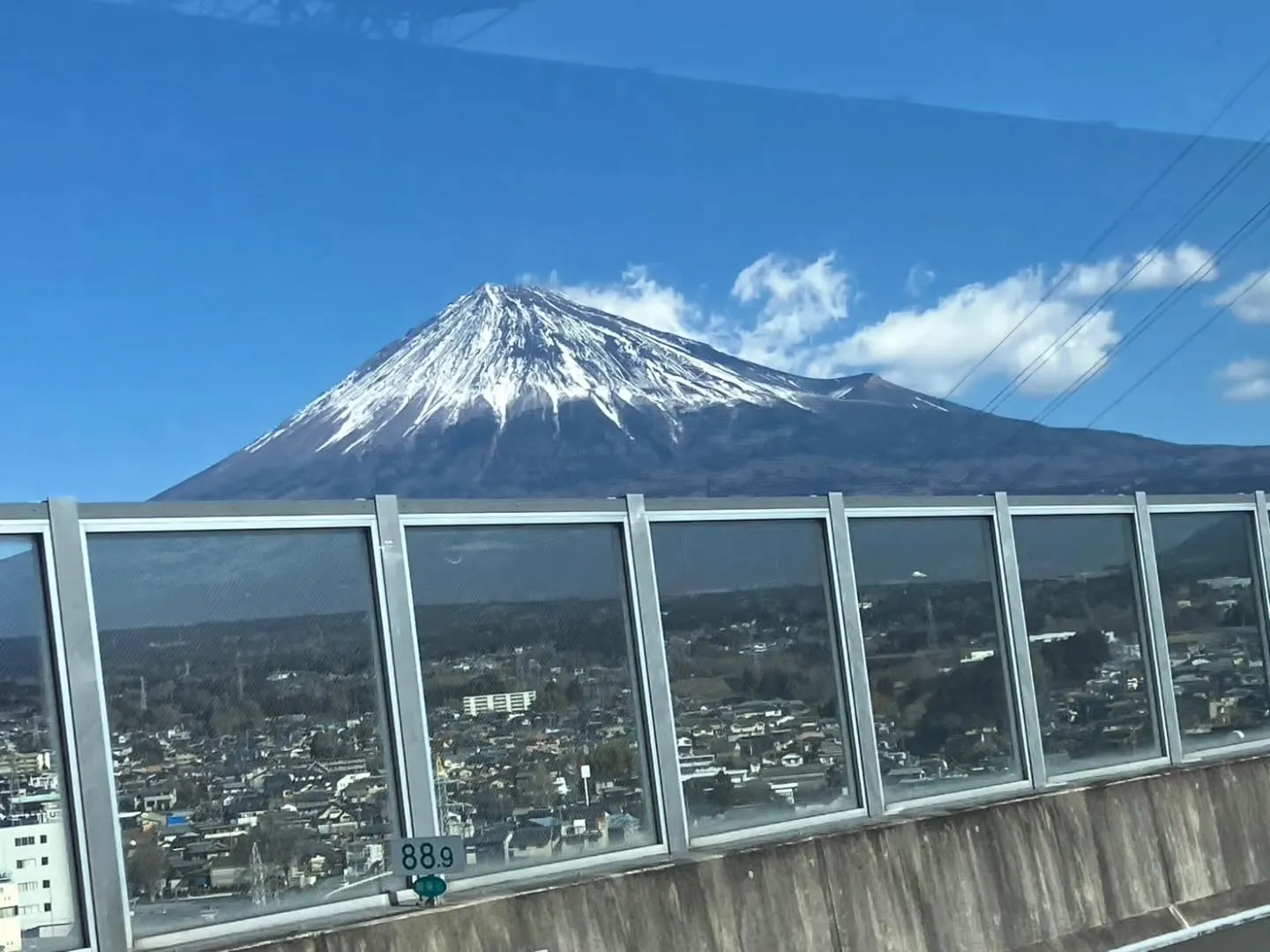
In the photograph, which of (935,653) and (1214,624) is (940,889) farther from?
(1214,624)

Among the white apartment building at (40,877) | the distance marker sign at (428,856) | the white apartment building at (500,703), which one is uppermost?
the white apartment building at (500,703)

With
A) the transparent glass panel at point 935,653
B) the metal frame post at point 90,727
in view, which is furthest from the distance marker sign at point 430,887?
the transparent glass panel at point 935,653

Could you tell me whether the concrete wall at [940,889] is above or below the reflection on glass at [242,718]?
below

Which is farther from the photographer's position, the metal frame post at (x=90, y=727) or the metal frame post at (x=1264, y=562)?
the metal frame post at (x=1264, y=562)

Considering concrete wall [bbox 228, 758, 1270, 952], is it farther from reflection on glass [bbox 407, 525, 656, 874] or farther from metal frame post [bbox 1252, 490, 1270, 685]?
metal frame post [bbox 1252, 490, 1270, 685]

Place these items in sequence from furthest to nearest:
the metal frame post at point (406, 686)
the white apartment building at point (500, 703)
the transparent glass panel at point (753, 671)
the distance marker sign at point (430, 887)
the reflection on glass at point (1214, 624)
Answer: the reflection on glass at point (1214, 624) → the transparent glass panel at point (753, 671) → the white apartment building at point (500, 703) → the metal frame post at point (406, 686) → the distance marker sign at point (430, 887)

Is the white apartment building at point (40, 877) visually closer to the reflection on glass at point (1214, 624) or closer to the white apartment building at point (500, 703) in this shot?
the white apartment building at point (500, 703)
